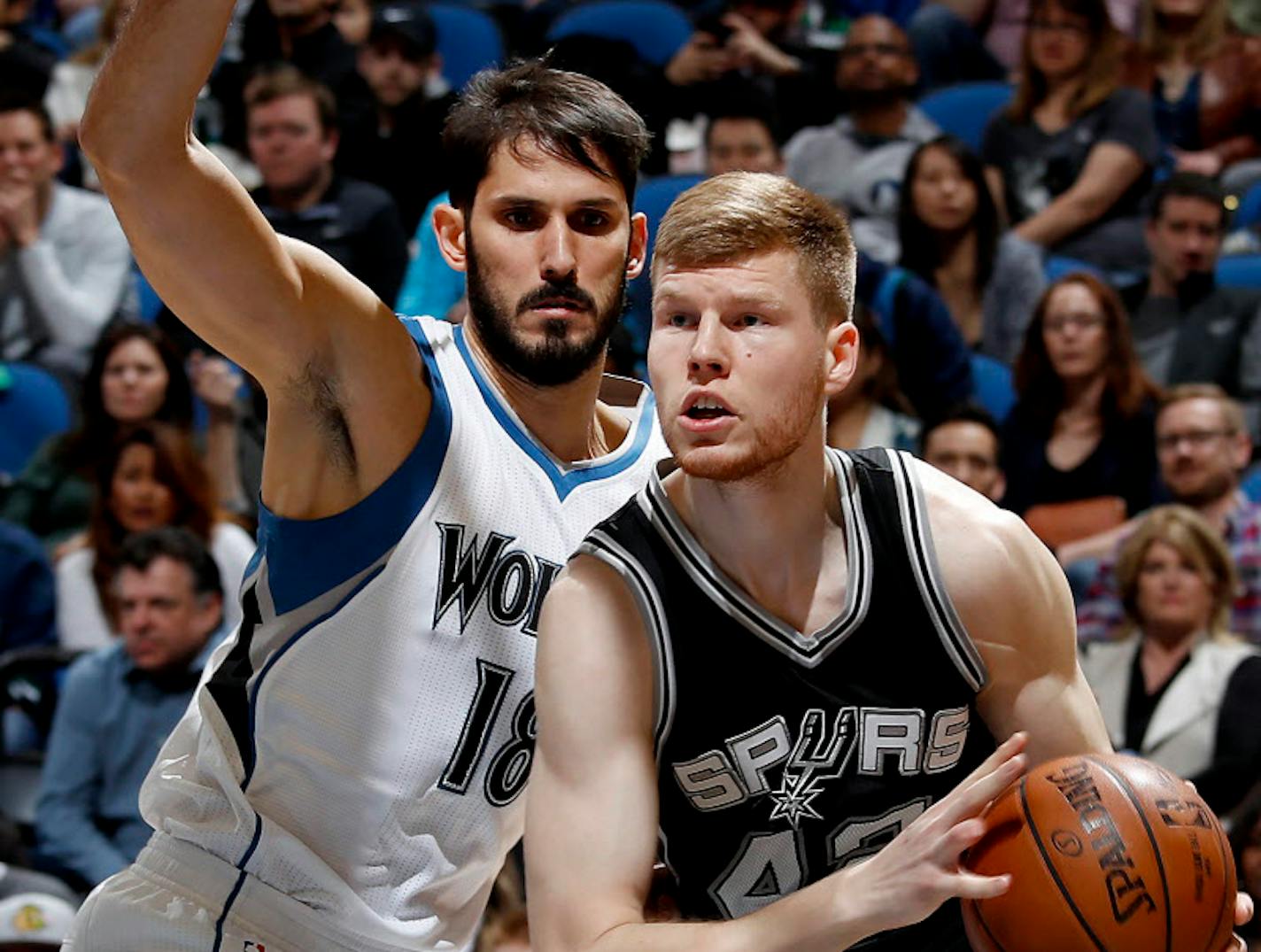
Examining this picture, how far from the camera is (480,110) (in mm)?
3512

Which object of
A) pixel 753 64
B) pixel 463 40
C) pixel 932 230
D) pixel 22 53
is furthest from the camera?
pixel 463 40

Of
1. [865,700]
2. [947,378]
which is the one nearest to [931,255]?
[947,378]

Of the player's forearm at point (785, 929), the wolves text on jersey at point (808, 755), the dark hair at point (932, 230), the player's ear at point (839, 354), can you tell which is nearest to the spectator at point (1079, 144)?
the dark hair at point (932, 230)

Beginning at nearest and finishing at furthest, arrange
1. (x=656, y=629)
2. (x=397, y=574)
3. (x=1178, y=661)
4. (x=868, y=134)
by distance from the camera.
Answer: (x=656, y=629)
(x=397, y=574)
(x=1178, y=661)
(x=868, y=134)

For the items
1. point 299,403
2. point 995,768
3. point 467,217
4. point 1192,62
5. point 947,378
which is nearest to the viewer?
point 995,768

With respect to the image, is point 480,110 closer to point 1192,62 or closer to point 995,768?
point 995,768

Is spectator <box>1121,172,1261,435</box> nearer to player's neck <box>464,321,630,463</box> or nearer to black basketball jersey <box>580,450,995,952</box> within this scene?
player's neck <box>464,321,630,463</box>

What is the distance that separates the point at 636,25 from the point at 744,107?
5.14 feet

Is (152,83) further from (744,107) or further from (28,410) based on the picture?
(744,107)

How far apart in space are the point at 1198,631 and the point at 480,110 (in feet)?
10.5

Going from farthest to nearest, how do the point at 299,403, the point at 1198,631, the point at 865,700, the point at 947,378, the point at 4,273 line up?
the point at 4,273 < the point at 947,378 < the point at 1198,631 < the point at 299,403 < the point at 865,700

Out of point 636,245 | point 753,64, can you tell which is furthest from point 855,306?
point 636,245

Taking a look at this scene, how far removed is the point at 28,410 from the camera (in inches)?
285

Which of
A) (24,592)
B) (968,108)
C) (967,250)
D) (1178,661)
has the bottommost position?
(24,592)
